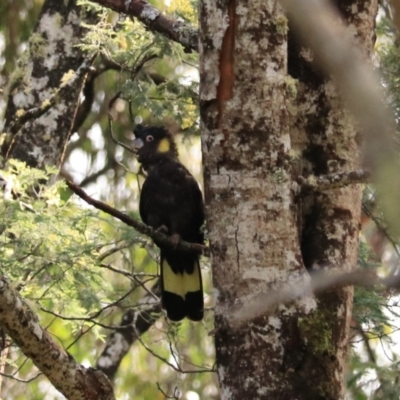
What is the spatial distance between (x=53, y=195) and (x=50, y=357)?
4.21ft

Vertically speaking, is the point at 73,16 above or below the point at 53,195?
above

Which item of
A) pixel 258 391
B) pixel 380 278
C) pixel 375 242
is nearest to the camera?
pixel 380 278

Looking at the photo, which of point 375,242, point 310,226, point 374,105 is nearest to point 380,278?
point 374,105

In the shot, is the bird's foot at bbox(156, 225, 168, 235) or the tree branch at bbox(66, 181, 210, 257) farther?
the bird's foot at bbox(156, 225, 168, 235)

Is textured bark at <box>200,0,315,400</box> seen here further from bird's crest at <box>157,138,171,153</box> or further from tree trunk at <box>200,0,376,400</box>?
bird's crest at <box>157,138,171,153</box>

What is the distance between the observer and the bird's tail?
12.0 feet

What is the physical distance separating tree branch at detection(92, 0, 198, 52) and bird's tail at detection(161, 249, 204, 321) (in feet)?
4.43

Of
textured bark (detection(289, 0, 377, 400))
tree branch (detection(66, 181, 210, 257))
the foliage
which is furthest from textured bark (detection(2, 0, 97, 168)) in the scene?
textured bark (detection(289, 0, 377, 400))

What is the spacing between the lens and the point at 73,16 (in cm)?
423

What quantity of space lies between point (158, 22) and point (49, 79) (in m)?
1.69

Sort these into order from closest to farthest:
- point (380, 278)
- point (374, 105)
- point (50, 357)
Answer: point (374, 105) < point (380, 278) < point (50, 357)

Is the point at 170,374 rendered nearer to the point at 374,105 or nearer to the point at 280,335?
the point at 280,335

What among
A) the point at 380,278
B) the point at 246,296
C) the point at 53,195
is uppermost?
the point at 53,195

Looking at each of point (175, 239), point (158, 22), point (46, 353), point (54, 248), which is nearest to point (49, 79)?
point (175, 239)
